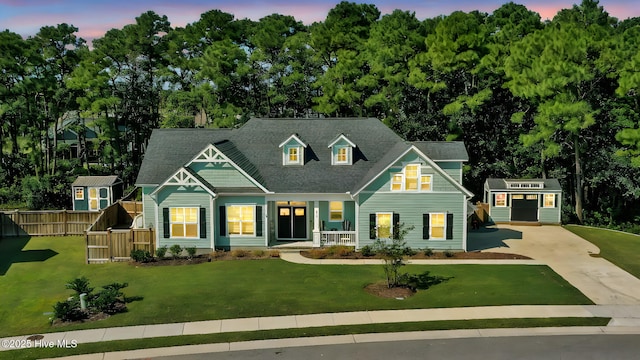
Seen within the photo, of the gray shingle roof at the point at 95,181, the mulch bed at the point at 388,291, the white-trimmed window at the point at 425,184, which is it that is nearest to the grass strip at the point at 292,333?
the mulch bed at the point at 388,291

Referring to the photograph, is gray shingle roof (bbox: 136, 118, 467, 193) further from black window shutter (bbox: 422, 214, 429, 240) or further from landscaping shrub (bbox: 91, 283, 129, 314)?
landscaping shrub (bbox: 91, 283, 129, 314)

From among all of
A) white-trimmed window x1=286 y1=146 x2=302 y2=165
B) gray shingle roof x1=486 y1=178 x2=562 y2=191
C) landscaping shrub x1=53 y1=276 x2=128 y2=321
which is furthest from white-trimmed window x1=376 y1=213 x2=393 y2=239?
landscaping shrub x1=53 y1=276 x2=128 y2=321

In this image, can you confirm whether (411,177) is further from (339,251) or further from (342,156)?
(339,251)

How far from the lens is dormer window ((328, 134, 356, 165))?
35.4 meters

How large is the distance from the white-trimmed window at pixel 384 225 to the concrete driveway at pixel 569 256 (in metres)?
5.08

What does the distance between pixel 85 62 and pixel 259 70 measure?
14.3 m

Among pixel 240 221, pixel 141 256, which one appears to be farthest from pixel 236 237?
pixel 141 256

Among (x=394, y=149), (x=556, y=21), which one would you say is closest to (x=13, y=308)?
(x=394, y=149)

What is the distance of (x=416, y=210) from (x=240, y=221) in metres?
9.57

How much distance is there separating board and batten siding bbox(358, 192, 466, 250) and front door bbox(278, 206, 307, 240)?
386 cm

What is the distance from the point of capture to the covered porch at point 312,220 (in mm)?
33281

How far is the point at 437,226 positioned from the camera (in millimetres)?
32562

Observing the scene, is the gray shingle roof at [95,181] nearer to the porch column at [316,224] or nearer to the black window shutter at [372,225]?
the porch column at [316,224]

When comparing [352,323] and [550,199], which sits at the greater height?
[550,199]
